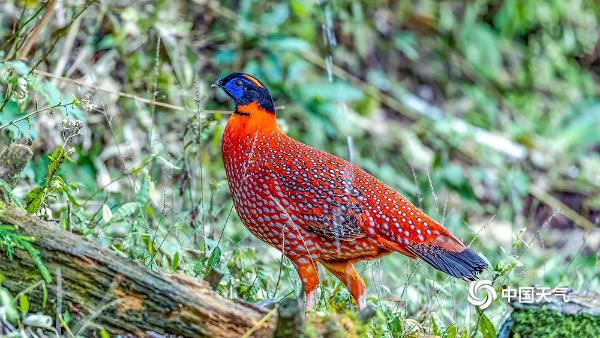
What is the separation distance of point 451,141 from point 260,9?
2.05 meters

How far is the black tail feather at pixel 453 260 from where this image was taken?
4137 millimetres

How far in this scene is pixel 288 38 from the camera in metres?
7.30

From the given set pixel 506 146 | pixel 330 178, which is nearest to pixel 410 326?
pixel 330 178

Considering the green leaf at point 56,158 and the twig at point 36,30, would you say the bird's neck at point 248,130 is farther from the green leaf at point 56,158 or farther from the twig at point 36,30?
the twig at point 36,30

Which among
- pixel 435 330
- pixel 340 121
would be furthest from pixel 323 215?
pixel 340 121

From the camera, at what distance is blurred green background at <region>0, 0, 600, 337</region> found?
15.5 ft

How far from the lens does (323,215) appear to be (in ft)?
13.7

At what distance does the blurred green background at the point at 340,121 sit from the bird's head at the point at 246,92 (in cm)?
16

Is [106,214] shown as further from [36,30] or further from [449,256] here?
[449,256]

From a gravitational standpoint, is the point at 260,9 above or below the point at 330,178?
above

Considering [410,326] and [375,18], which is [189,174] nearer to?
[410,326]

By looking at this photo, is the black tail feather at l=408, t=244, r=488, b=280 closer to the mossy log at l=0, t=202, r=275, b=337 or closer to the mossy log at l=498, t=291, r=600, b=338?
the mossy log at l=498, t=291, r=600, b=338

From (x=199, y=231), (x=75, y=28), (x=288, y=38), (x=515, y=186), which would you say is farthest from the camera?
(x=515, y=186)

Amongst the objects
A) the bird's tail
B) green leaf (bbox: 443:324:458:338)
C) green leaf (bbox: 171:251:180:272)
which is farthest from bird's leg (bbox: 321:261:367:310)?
green leaf (bbox: 171:251:180:272)
